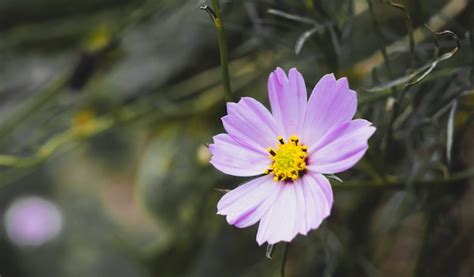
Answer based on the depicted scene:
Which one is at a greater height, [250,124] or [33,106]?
[33,106]

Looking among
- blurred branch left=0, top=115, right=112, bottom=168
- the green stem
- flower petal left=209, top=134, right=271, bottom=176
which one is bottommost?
the green stem

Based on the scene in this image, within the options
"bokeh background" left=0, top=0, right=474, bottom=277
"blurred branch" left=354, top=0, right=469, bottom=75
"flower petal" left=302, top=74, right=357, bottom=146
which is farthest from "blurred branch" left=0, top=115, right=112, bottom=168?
"flower petal" left=302, top=74, right=357, bottom=146

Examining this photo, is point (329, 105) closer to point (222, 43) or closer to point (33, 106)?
point (222, 43)

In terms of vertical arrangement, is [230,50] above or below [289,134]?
above

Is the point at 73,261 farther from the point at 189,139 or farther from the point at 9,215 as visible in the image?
the point at 189,139

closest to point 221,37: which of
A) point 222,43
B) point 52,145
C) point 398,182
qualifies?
point 222,43

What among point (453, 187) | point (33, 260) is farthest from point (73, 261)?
point (453, 187)

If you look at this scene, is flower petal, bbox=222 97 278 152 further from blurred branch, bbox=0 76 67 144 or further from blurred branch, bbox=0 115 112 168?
blurred branch, bbox=0 76 67 144
